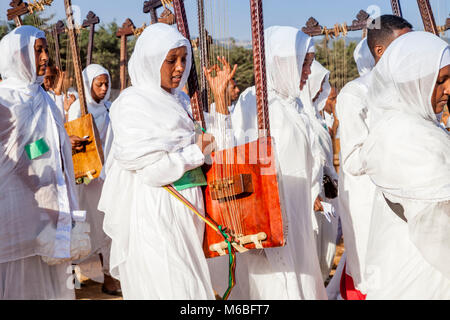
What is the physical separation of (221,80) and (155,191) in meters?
0.75

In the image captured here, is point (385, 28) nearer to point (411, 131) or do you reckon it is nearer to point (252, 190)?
point (252, 190)

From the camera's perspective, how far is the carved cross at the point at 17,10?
5.93 metres

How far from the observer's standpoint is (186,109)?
3992 mm

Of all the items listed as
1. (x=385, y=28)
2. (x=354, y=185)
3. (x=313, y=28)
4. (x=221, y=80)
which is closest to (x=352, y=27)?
(x=313, y=28)

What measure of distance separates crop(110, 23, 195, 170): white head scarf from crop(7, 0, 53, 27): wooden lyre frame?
1969mm

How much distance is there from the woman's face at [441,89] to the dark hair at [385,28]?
1915mm

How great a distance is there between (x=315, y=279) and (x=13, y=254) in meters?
1.99

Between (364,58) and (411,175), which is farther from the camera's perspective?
(364,58)

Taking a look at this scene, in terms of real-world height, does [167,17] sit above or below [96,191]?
above

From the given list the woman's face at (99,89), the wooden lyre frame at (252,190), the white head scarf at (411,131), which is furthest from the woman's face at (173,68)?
the woman's face at (99,89)

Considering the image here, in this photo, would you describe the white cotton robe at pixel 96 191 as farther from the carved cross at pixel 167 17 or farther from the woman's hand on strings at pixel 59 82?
the carved cross at pixel 167 17

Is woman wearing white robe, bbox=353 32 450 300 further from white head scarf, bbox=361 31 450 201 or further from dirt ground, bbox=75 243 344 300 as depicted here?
dirt ground, bbox=75 243 344 300

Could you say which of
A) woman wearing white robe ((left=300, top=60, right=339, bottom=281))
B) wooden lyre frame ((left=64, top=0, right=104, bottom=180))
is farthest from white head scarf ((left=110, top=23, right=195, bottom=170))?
wooden lyre frame ((left=64, top=0, right=104, bottom=180))

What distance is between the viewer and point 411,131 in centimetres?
279
